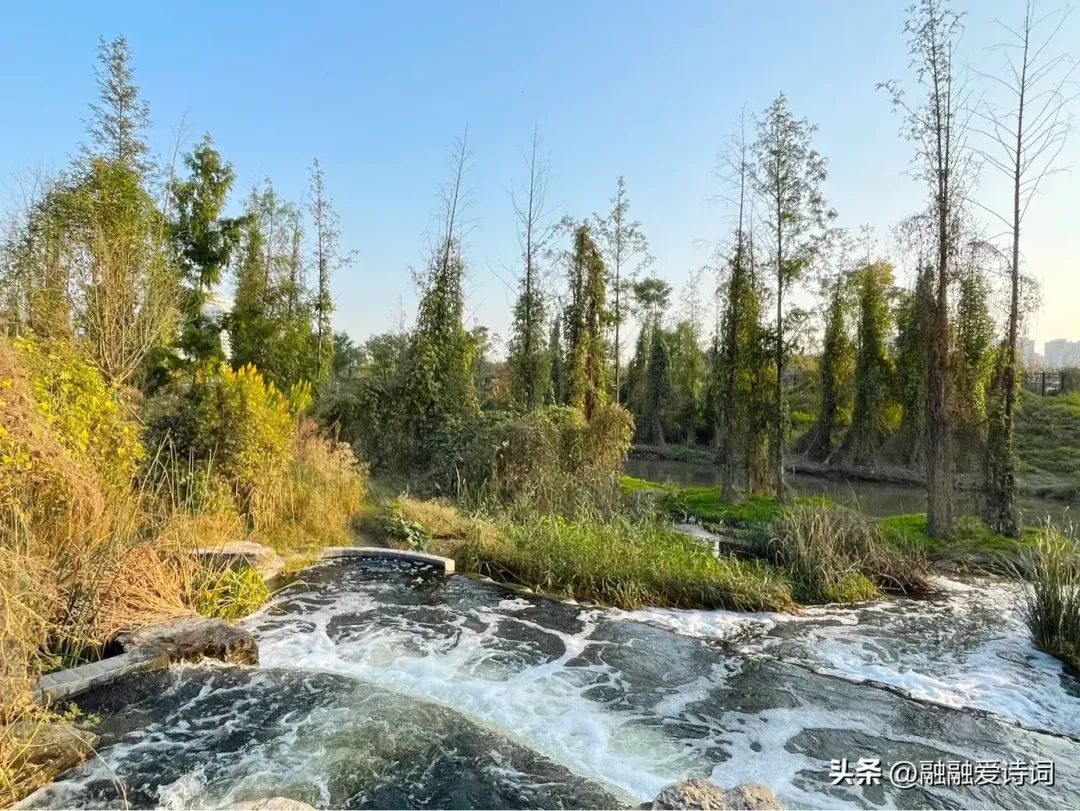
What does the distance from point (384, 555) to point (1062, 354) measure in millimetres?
26406

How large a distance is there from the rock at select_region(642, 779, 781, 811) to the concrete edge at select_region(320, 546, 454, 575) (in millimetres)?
4808

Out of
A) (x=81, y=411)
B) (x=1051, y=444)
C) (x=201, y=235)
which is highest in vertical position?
(x=201, y=235)

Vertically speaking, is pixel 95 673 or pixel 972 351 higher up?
pixel 972 351

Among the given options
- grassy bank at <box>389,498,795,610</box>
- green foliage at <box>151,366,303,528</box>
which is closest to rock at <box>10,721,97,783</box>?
grassy bank at <box>389,498,795,610</box>

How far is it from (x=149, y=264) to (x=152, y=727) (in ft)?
21.2

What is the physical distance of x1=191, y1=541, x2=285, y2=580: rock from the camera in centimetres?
519

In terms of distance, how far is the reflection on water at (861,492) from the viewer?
9.88 metres

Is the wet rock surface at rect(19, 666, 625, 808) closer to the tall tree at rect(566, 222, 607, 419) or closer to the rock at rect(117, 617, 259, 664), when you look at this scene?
the rock at rect(117, 617, 259, 664)

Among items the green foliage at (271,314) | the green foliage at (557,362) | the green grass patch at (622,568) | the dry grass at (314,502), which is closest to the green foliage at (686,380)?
the green foliage at (557,362)

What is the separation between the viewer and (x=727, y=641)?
15.6ft

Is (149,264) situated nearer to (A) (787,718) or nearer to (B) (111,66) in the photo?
(B) (111,66)

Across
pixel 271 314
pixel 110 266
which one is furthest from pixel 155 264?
pixel 271 314

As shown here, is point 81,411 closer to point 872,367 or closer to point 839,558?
point 839,558

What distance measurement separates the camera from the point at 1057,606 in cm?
462
